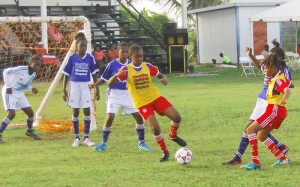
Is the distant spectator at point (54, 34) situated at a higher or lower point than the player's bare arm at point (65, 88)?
higher

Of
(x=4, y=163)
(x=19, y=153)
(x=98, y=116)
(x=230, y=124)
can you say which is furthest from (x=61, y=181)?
(x=98, y=116)

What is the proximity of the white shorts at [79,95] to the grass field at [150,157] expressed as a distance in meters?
0.75

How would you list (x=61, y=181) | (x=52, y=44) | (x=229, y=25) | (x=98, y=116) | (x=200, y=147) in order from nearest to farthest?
(x=61, y=181), (x=200, y=147), (x=98, y=116), (x=52, y=44), (x=229, y=25)

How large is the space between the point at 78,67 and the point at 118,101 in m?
0.92

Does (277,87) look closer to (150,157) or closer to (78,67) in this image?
(150,157)

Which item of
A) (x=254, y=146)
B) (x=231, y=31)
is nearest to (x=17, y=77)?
(x=254, y=146)

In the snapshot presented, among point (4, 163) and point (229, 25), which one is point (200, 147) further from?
point (229, 25)

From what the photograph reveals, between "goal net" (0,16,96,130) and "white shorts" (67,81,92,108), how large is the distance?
1972 mm

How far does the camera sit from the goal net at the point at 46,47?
1596cm

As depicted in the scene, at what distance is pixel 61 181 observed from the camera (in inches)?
335

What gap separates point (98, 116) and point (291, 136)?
6034 millimetres

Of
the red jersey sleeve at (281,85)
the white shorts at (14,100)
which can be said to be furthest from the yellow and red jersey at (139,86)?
the white shorts at (14,100)

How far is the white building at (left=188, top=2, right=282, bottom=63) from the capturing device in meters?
39.2

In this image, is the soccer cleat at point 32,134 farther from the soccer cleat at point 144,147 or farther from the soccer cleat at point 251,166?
the soccer cleat at point 251,166
